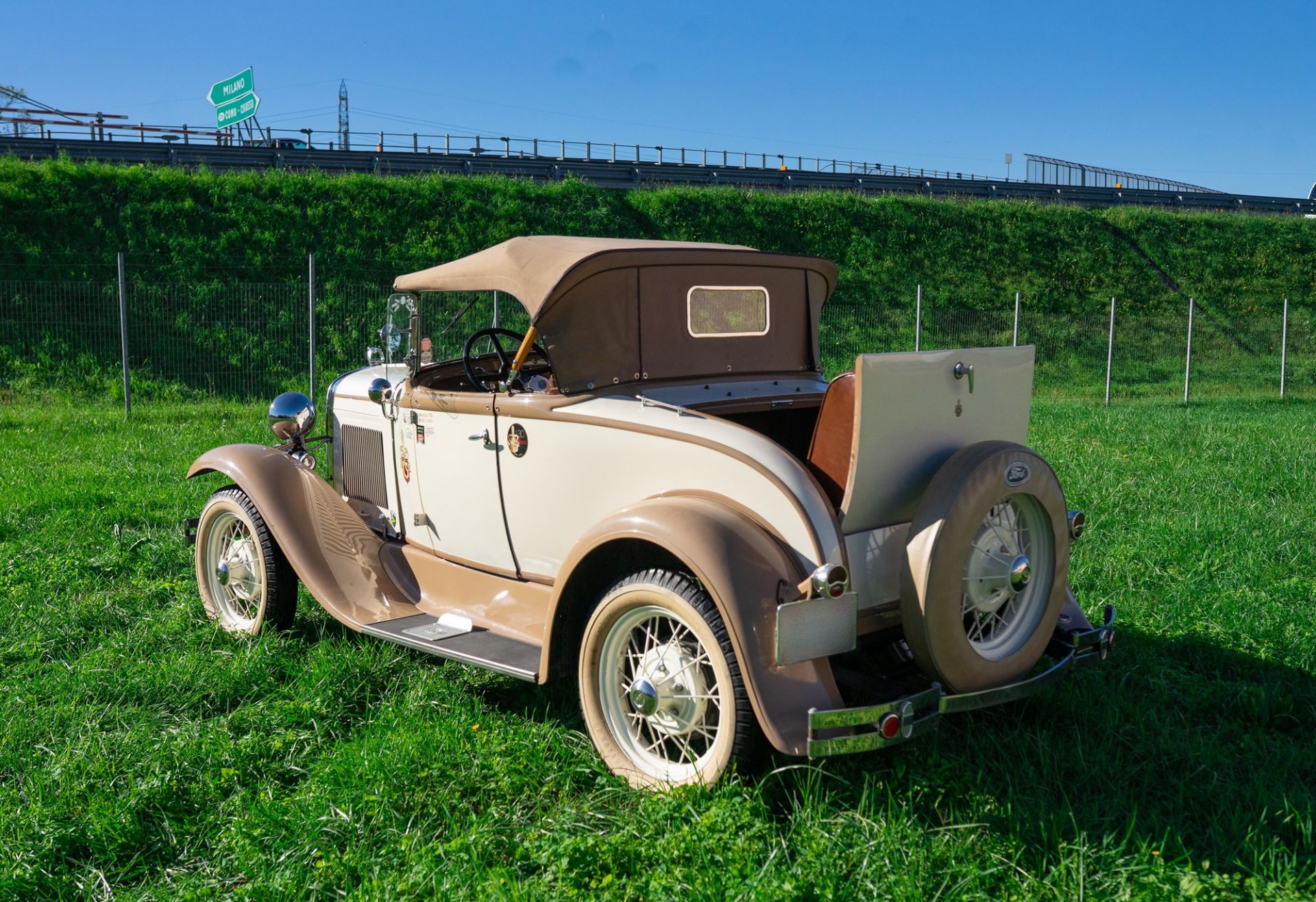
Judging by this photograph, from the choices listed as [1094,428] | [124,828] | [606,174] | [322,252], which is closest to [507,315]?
[322,252]

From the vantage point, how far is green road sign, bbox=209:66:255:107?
2656cm

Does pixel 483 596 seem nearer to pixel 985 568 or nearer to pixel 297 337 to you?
pixel 985 568

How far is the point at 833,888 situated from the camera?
265 centimetres

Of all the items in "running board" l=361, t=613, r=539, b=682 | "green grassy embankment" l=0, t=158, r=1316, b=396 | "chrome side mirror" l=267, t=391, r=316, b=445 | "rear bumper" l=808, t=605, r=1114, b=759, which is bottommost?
"running board" l=361, t=613, r=539, b=682

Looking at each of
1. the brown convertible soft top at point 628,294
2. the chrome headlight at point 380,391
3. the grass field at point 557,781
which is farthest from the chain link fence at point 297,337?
the brown convertible soft top at point 628,294

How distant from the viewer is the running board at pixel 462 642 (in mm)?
3650

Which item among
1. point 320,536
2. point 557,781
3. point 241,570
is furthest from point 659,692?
point 241,570

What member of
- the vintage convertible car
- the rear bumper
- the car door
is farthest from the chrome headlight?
the rear bumper

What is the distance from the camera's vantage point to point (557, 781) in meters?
3.36

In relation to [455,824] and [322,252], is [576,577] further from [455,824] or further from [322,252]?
[322,252]

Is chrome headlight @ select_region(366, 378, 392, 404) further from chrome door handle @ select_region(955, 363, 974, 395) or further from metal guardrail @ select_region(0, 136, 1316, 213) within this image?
metal guardrail @ select_region(0, 136, 1316, 213)

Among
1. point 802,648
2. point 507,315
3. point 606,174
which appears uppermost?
point 606,174

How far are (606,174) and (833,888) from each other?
24.2 meters

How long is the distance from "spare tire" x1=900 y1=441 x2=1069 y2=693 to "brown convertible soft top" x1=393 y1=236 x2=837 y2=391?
1412 millimetres
